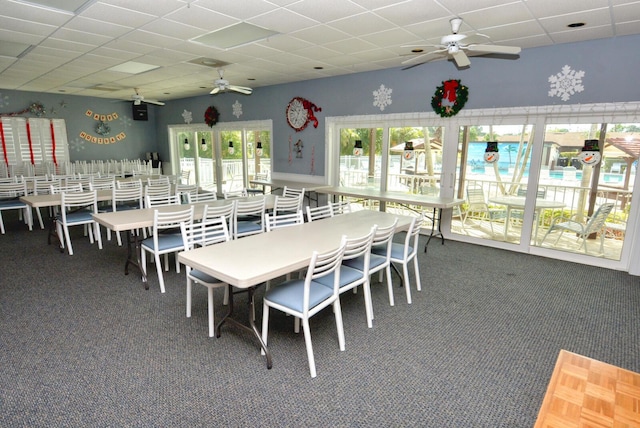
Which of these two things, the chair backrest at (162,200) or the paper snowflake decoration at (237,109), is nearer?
the chair backrest at (162,200)

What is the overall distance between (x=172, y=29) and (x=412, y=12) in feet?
8.44

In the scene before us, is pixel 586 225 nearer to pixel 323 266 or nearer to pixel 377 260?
pixel 377 260

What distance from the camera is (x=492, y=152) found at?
527 centimetres

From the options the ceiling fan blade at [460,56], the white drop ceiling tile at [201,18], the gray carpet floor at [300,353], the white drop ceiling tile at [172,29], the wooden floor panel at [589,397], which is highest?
the white drop ceiling tile at [201,18]

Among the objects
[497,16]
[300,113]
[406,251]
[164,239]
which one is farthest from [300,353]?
[300,113]

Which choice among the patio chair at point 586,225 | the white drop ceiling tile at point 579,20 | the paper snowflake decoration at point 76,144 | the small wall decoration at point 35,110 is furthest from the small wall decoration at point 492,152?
the small wall decoration at point 35,110

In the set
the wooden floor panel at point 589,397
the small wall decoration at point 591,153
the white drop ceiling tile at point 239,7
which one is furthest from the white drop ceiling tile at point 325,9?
the small wall decoration at point 591,153

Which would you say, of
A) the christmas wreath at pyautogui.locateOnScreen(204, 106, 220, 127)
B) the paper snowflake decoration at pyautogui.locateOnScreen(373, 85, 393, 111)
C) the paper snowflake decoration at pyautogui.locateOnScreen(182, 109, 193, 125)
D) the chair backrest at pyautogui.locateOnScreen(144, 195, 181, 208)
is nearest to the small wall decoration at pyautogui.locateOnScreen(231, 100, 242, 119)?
the christmas wreath at pyautogui.locateOnScreen(204, 106, 220, 127)

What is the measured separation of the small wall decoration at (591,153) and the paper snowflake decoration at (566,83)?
63 cm

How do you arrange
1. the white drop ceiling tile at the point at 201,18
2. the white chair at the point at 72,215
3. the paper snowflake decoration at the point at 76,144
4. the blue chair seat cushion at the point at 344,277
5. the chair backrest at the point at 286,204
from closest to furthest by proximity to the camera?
the blue chair seat cushion at the point at 344,277, the white drop ceiling tile at the point at 201,18, the chair backrest at the point at 286,204, the white chair at the point at 72,215, the paper snowflake decoration at the point at 76,144

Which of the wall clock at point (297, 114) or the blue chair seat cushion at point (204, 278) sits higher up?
the wall clock at point (297, 114)

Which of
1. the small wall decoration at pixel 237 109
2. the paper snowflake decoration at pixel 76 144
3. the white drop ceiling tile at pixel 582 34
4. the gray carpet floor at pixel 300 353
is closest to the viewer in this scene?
the gray carpet floor at pixel 300 353

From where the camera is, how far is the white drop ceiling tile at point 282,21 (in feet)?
11.6

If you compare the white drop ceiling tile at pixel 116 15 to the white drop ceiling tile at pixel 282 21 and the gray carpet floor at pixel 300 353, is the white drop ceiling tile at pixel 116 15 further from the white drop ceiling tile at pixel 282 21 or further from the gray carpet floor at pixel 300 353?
the gray carpet floor at pixel 300 353
